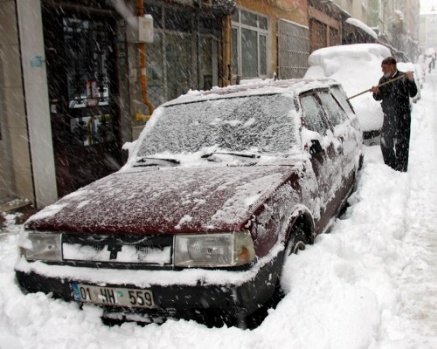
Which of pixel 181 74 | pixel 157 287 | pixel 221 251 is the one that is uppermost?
A: pixel 181 74


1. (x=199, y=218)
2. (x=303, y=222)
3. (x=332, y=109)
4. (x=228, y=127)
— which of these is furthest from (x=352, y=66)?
(x=199, y=218)

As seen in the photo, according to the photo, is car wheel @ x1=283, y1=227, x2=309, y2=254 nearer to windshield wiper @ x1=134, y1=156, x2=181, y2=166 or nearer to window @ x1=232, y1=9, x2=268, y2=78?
windshield wiper @ x1=134, y1=156, x2=181, y2=166

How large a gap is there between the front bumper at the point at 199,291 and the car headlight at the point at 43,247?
0.26m

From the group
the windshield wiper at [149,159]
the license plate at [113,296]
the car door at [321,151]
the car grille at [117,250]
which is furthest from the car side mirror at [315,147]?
the license plate at [113,296]

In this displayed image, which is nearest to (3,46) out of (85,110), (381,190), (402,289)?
(85,110)

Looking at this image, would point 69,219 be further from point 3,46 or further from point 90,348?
point 3,46

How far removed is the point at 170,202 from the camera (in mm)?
2973

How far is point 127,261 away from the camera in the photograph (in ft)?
9.06

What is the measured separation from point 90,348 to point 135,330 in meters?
0.27

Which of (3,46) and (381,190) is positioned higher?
(3,46)

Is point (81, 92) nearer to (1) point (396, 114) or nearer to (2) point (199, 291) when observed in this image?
(1) point (396, 114)

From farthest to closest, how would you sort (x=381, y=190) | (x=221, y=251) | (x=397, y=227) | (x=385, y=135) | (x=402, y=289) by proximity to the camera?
(x=385, y=135) < (x=381, y=190) < (x=397, y=227) < (x=402, y=289) < (x=221, y=251)

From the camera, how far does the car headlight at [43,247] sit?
9.87ft

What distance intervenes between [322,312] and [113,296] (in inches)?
48.4
